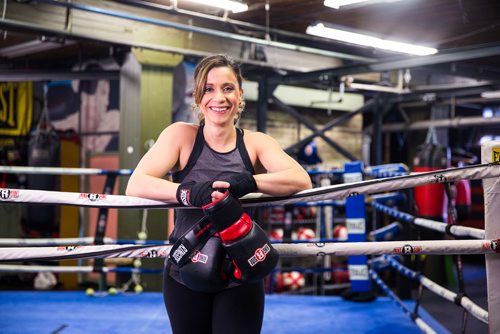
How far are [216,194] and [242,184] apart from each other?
106 millimetres

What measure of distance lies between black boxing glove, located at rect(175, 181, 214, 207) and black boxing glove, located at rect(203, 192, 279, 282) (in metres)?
0.04

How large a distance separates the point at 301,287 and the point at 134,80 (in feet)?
12.7

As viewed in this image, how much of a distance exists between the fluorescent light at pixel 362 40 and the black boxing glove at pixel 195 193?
3.79 m

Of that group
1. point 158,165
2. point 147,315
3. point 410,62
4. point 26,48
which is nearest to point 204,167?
point 158,165

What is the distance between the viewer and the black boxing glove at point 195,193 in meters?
1.49

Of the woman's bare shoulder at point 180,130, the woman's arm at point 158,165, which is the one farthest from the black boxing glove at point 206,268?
the woman's bare shoulder at point 180,130

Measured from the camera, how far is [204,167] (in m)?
1.71

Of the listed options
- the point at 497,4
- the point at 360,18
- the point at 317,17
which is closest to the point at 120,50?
the point at 317,17

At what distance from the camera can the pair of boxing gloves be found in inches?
57.4

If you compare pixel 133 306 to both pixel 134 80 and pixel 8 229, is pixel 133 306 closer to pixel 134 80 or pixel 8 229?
pixel 134 80

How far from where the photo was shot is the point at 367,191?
73.1 inches

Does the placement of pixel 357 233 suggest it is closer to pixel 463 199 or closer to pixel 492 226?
pixel 492 226

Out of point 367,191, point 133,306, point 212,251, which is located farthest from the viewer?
point 133,306

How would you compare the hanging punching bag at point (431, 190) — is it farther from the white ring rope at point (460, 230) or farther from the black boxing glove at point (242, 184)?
the black boxing glove at point (242, 184)
